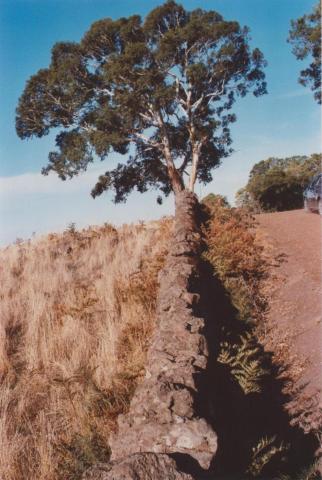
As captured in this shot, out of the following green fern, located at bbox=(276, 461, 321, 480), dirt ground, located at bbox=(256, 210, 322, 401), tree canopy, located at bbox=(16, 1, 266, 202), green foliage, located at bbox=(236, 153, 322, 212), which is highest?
tree canopy, located at bbox=(16, 1, 266, 202)

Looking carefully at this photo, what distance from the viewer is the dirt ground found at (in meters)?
4.85

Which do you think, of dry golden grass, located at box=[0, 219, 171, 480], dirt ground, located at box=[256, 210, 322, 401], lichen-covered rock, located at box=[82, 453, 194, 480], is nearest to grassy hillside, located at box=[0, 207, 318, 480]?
dry golden grass, located at box=[0, 219, 171, 480]

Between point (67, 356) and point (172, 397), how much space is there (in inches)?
138

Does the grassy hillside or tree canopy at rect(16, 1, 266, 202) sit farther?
tree canopy at rect(16, 1, 266, 202)

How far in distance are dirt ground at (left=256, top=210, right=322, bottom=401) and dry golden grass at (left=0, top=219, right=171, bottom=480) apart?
1.79m

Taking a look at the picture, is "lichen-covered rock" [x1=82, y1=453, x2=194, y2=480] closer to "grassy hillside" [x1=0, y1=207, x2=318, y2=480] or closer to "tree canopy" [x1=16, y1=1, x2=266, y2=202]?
"grassy hillside" [x1=0, y1=207, x2=318, y2=480]

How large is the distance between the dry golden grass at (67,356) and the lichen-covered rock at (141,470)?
111cm

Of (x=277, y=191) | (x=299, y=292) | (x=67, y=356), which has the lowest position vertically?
(x=67, y=356)

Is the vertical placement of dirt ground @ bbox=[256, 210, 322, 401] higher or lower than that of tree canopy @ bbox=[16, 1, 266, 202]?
lower

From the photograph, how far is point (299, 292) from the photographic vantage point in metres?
6.39

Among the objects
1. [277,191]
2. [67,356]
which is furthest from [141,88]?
[67,356]

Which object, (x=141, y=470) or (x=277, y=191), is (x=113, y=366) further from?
(x=277, y=191)

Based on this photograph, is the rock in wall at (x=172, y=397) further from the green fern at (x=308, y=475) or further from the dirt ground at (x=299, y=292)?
the dirt ground at (x=299, y=292)

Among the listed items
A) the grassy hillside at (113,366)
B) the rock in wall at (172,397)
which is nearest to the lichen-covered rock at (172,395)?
the rock in wall at (172,397)
